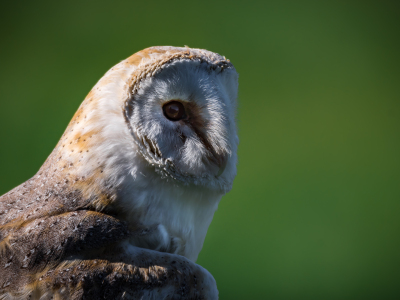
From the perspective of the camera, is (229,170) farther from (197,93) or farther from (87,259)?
(87,259)

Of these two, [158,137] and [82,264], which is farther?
[158,137]

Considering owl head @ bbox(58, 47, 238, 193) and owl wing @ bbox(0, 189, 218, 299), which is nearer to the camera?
owl wing @ bbox(0, 189, 218, 299)

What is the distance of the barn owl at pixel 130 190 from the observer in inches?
32.2

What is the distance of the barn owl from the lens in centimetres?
82

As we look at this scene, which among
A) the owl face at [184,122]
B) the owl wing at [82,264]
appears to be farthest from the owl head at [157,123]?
the owl wing at [82,264]

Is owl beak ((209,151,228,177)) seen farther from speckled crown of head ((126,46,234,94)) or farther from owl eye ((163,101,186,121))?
speckled crown of head ((126,46,234,94))

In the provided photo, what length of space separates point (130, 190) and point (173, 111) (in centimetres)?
23

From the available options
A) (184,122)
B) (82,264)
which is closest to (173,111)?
(184,122)

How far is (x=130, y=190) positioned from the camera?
3.08 feet

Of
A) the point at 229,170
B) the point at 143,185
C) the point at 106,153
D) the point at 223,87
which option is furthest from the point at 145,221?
the point at 223,87

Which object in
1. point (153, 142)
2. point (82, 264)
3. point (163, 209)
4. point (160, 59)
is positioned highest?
point (160, 59)

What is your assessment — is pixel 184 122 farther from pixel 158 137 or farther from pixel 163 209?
pixel 163 209

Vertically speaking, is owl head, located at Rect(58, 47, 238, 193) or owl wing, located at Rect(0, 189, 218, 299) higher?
owl head, located at Rect(58, 47, 238, 193)

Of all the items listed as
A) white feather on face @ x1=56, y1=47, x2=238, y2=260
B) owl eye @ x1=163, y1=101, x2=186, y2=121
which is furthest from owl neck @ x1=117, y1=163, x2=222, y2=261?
owl eye @ x1=163, y1=101, x2=186, y2=121
